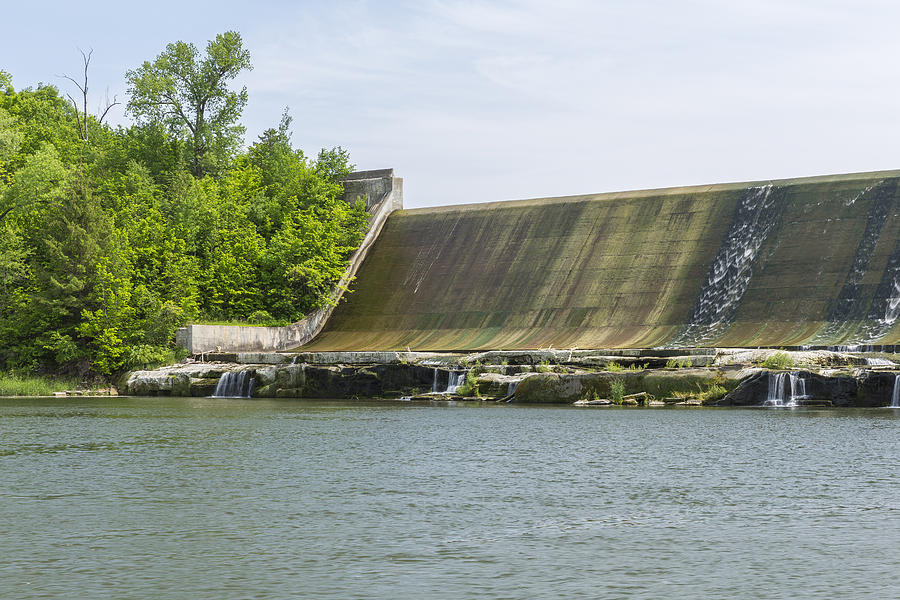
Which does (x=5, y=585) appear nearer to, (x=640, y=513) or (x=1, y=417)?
(x=640, y=513)

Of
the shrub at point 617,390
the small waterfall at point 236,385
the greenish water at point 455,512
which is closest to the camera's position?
the greenish water at point 455,512

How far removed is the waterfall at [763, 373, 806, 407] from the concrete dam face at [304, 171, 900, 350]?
32.7 ft

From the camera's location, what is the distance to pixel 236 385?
42812mm

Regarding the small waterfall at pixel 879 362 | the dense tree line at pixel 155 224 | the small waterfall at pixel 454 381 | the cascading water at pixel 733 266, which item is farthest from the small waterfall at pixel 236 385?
the small waterfall at pixel 879 362

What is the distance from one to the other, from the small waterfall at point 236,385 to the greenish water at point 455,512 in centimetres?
1678

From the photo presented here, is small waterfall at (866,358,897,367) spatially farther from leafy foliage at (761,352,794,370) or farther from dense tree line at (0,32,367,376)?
dense tree line at (0,32,367,376)

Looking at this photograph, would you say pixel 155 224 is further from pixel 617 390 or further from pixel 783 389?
pixel 783 389

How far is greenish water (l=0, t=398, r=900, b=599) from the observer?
33.2ft

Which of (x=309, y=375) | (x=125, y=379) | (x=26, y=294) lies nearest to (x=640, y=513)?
(x=309, y=375)

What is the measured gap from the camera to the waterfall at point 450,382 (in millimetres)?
38500

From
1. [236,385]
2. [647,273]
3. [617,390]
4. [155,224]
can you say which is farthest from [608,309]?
[155,224]

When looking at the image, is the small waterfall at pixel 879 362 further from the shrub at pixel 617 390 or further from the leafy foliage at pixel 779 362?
the shrub at pixel 617 390

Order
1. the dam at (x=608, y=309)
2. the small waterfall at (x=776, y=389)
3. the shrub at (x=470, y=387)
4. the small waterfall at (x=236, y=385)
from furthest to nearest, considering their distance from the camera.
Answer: the small waterfall at (x=236, y=385)
the shrub at (x=470, y=387)
the dam at (x=608, y=309)
the small waterfall at (x=776, y=389)

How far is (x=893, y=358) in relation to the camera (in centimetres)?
3438
